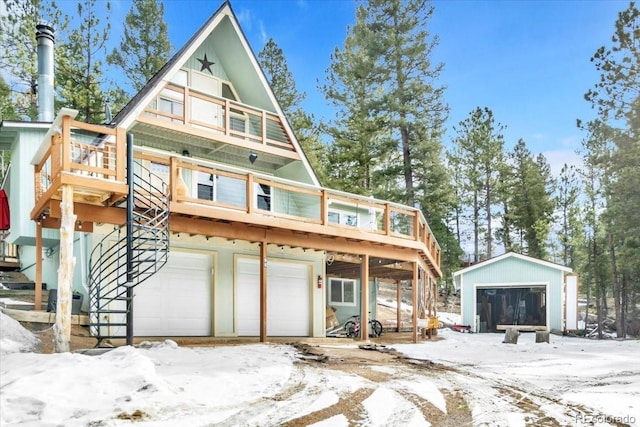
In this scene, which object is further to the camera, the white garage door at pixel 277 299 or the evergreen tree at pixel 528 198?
the evergreen tree at pixel 528 198

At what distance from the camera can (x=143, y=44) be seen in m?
28.0

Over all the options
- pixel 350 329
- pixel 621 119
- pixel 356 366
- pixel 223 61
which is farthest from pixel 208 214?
pixel 621 119

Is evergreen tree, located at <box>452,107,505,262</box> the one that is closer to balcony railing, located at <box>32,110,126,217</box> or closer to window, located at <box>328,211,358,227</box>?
window, located at <box>328,211,358,227</box>

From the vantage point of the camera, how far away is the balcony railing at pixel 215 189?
7.96 m

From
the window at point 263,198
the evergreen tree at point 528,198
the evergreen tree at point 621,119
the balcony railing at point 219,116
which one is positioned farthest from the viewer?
the evergreen tree at point 528,198

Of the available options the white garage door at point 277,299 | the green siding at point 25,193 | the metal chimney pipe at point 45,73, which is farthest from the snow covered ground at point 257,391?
the metal chimney pipe at point 45,73

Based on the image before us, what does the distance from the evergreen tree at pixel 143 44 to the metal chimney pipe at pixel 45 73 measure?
14.0 m

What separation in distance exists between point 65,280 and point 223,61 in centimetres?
899

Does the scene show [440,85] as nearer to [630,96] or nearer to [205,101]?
[630,96]

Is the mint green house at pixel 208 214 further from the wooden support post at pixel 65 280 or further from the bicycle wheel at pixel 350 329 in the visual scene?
the bicycle wheel at pixel 350 329

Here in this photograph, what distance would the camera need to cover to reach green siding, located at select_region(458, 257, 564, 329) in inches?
861

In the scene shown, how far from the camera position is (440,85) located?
1194 inches

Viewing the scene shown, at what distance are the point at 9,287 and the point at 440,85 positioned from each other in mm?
25684

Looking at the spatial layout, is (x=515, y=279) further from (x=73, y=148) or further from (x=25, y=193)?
(x=73, y=148)
